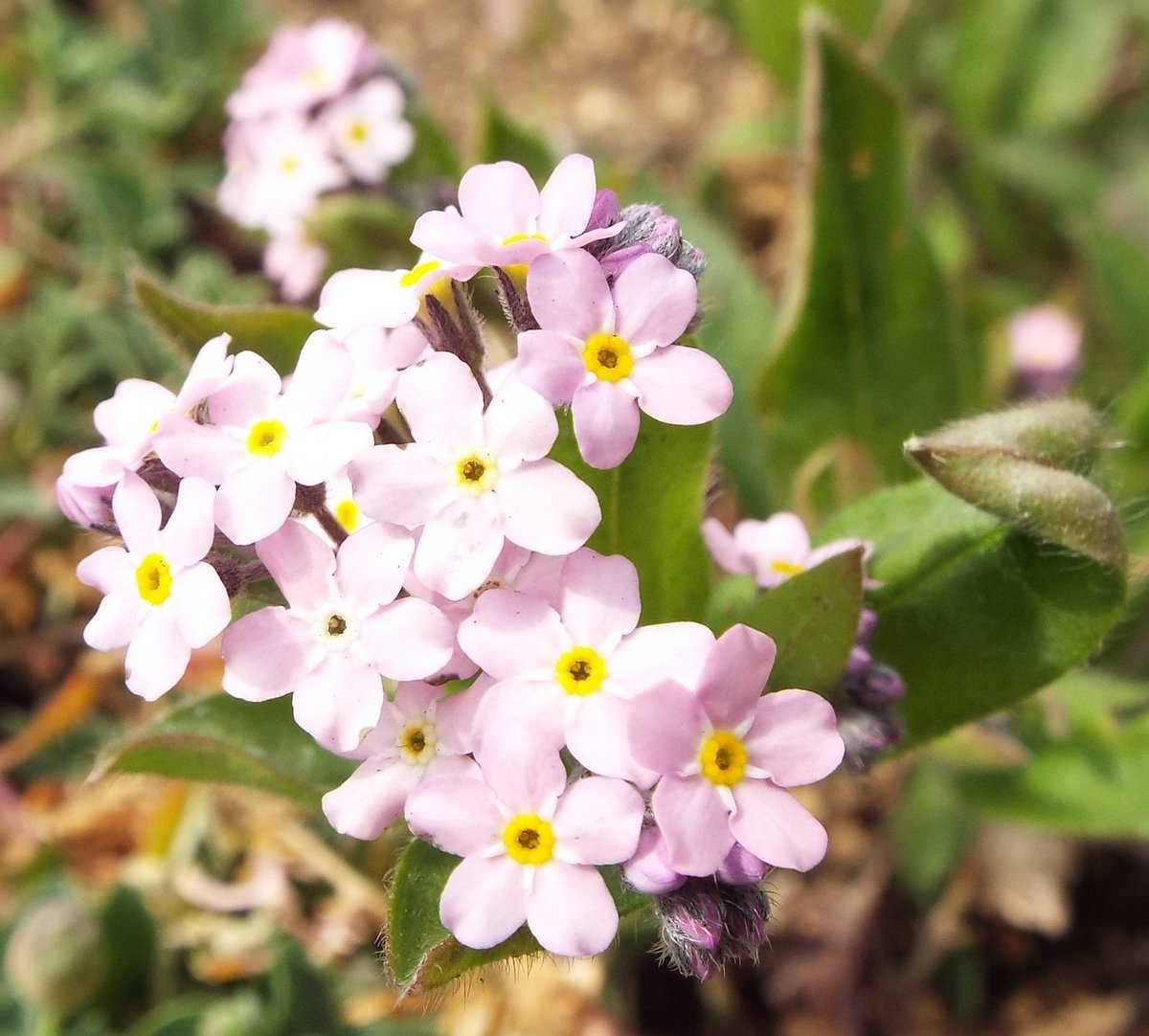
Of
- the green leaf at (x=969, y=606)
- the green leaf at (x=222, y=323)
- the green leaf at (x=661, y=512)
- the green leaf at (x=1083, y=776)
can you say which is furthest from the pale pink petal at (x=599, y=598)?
the green leaf at (x=1083, y=776)

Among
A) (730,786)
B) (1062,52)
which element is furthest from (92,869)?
(1062,52)

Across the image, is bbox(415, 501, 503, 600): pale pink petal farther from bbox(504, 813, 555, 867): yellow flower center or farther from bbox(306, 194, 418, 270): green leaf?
bbox(306, 194, 418, 270): green leaf

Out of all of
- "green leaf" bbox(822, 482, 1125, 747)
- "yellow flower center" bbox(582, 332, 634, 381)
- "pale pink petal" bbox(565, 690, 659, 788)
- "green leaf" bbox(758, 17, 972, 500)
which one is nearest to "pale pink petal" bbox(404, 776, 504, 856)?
"pale pink petal" bbox(565, 690, 659, 788)

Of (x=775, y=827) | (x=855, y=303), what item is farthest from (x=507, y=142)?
(x=775, y=827)

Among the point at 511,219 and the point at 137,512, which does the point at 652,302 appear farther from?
the point at 137,512

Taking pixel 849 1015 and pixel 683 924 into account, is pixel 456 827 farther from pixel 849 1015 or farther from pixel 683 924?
pixel 849 1015
